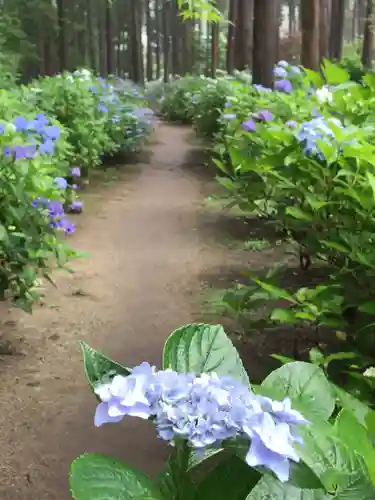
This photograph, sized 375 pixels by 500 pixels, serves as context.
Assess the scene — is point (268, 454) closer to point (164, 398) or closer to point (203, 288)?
point (164, 398)

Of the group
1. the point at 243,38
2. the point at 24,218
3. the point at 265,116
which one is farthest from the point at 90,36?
the point at 24,218

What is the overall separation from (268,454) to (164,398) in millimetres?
157

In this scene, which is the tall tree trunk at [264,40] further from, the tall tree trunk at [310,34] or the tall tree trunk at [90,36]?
the tall tree trunk at [90,36]

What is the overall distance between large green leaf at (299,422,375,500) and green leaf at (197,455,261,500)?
9 cm

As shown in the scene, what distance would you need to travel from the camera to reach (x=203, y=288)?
4.77 meters

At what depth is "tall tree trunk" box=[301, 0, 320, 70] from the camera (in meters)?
8.24

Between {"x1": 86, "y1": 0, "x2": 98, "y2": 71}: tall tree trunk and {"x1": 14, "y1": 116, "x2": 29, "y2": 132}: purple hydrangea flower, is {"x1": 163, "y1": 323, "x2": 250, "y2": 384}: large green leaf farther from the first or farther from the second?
{"x1": 86, "y1": 0, "x2": 98, "y2": 71}: tall tree trunk

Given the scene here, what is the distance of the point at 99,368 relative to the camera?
Result: 1.09m

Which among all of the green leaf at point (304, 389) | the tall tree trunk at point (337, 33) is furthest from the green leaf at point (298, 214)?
the tall tree trunk at point (337, 33)

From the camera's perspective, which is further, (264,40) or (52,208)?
(264,40)

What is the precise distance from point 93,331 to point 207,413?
125 inches

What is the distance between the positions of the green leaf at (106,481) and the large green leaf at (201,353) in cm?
19

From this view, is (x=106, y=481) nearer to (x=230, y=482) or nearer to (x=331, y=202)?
(x=230, y=482)

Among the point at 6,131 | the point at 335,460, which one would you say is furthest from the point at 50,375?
the point at 335,460
